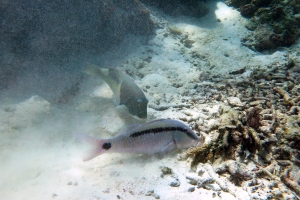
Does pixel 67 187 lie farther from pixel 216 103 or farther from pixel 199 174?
pixel 216 103

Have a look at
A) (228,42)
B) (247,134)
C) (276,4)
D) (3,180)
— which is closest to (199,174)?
(247,134)

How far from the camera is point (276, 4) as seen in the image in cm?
678

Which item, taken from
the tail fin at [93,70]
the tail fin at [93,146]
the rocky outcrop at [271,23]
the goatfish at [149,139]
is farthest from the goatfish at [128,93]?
the rocky outcrop at [271,23]

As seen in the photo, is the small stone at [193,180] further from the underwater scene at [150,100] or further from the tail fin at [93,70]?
the tail fin at [93,70]

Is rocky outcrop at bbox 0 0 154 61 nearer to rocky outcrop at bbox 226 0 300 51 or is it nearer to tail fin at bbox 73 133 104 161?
rocky outcrop at bbox 226 0 300 51

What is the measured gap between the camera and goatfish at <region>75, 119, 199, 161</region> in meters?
2.55

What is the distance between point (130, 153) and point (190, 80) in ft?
9.50

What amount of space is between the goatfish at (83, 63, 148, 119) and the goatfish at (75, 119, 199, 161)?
89 centimetres

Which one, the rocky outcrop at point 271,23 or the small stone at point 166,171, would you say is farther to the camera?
the rocky outcrop at point 271,23

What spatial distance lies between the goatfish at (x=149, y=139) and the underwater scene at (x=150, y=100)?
1 cm

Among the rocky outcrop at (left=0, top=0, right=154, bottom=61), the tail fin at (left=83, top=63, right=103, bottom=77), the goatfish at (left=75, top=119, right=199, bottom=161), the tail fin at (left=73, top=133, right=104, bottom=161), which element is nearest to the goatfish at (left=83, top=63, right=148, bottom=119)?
the tail fin at (left=83, top=63, right=103, bottom=77)

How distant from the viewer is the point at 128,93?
3.67 metres

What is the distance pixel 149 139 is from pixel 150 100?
5.73ft

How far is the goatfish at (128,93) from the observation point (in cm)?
346
